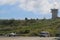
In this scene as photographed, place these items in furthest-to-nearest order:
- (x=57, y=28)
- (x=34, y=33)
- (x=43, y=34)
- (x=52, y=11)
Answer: (x=52, y=11)
(x=57, y=28)
(x=34, y=33)
(x=43, y=34)

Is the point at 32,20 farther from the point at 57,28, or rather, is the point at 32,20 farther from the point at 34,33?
the point at 34,33

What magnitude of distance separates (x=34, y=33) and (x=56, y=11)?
5386cm

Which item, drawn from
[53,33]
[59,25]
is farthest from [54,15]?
[53,33]

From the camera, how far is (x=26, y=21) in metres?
124

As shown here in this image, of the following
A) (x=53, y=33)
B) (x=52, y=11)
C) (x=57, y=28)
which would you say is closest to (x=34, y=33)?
(x=53, y=33)

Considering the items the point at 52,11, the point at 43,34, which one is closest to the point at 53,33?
the point at 43,34

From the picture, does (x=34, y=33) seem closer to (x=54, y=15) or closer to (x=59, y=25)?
(x=59, y=25)

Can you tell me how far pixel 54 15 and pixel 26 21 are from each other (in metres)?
15.7

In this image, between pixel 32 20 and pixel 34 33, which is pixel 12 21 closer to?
pixel 32 20

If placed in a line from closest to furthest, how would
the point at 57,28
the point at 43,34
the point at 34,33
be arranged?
1. the point at 43,34
2. the point at 34,33
3. the point at 57,28

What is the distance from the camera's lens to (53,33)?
6875 cm

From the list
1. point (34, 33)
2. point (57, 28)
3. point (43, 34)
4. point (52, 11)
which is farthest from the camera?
point (52, 11)

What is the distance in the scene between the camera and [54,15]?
121 m

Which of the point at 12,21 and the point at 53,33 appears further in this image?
the point at 12,21
